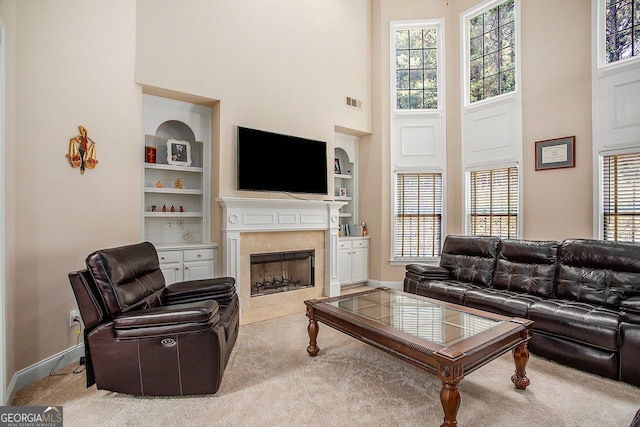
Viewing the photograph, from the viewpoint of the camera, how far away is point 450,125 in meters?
5.47

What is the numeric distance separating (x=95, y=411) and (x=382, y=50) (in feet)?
19.3

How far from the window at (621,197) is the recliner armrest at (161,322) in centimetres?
448

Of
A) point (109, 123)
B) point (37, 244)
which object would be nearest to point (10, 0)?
point (109, 123)

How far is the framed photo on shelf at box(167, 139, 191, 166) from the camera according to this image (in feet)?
13.8

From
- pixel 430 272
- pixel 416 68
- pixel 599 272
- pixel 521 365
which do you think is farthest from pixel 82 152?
pixel 416 68

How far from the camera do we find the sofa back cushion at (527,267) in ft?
11.2

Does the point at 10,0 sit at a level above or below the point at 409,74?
below

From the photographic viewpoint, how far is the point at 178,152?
428cm

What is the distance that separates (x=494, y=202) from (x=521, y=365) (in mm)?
3103

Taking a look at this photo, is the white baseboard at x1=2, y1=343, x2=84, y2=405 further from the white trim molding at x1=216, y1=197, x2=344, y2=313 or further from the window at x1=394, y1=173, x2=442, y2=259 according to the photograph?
the window at x1=394, y1=173, x2=442, y2=259

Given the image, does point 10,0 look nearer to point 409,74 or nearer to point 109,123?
point 109,123

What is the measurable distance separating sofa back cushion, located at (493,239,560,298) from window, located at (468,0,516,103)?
2463mm

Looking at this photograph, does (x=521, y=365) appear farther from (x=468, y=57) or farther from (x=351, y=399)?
(x=468, y=57)

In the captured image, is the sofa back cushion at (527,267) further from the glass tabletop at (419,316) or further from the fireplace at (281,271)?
the fireplace at (281,271)
